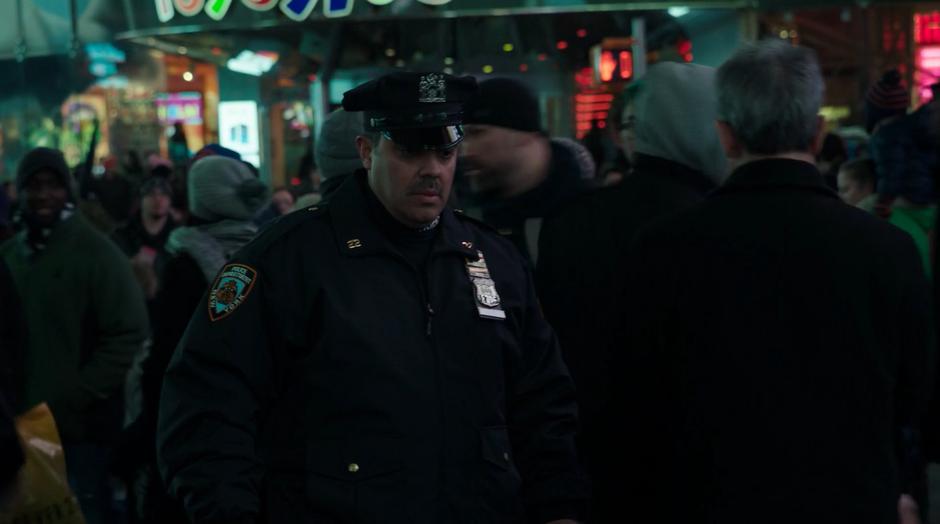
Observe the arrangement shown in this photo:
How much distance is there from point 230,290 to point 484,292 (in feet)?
2.05

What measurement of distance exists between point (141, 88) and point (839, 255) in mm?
22293

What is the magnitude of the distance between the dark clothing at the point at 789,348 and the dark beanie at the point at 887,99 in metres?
4.79

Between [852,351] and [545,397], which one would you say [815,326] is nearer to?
[852,351]

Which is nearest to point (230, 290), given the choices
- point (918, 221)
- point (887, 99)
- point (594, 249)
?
point (594, 249)

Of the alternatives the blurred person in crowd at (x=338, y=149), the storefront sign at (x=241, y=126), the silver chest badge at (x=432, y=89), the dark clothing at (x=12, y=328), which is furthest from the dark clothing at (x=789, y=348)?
the storefront sign at (x=241, y=126)

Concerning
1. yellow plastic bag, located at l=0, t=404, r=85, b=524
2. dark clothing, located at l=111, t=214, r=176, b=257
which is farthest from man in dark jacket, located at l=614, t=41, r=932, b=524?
dark clothing, located at l=111, t=214, r=176, b=257

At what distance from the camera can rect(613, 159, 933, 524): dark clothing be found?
2902 millimetres

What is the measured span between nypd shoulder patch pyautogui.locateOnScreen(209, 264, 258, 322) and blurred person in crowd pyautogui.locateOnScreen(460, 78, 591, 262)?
1.30 metres

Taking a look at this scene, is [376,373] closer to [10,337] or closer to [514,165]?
[514,165]

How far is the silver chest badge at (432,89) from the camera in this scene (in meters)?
3.29

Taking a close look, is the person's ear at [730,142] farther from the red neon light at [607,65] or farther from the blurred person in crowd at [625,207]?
the red neon light at [607,65]

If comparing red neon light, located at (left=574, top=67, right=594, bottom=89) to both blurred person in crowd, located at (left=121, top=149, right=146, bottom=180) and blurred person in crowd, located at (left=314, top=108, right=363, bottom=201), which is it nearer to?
blurred person in crowd, located at (left=121, top=149, right=146, bottom=180)

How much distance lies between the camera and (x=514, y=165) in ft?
14.8

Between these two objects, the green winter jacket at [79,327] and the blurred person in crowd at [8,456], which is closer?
the blurred person in crowd at [8,456]
